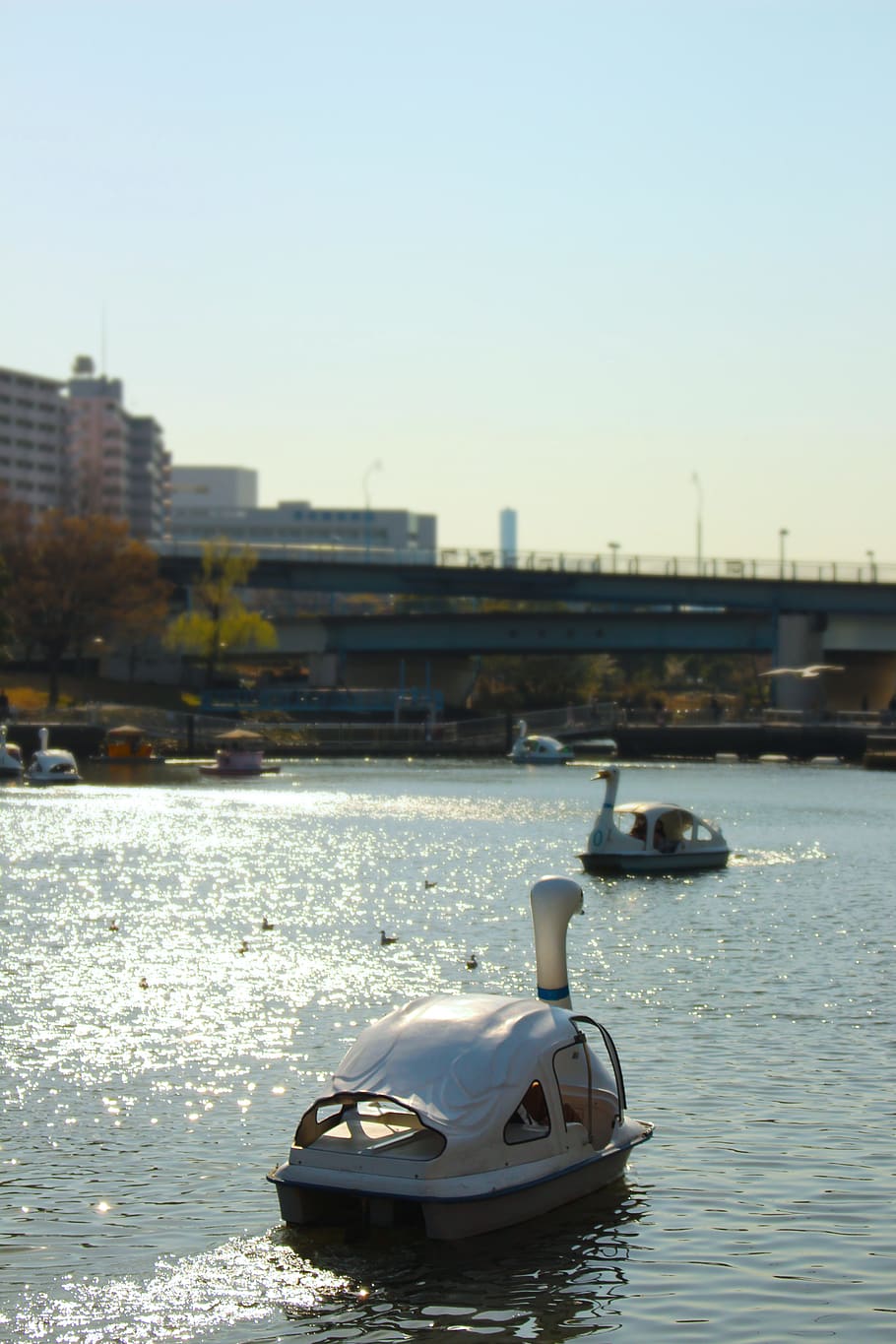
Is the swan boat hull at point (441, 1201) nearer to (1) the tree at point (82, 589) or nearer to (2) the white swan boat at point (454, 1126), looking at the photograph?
(2) the white swan boat at point (454, 1126)

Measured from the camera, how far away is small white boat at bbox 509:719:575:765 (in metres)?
121

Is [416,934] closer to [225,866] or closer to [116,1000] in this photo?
[116,1000]

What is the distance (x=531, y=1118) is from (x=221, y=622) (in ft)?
444

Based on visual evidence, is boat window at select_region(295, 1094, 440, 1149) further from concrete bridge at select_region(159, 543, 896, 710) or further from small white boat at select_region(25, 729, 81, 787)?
concrete bridge at select_region(159, 543, 896, 710)

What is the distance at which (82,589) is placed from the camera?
146 m

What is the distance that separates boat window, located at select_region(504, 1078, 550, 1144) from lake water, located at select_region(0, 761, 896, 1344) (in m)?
0.97

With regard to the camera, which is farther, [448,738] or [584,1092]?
[448,738]

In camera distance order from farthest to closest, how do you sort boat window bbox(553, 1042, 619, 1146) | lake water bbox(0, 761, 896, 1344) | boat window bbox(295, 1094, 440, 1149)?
boat window bbox(553, 1042, 619, 1146), boat window bbox(295, 1094, 440, 1149), lake water bbox(0, 761, 896, 1344)

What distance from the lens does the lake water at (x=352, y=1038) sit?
17062 millimetres

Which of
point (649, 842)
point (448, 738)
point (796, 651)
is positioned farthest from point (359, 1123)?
point (796, 651)

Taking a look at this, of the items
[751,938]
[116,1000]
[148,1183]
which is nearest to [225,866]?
[751,938]

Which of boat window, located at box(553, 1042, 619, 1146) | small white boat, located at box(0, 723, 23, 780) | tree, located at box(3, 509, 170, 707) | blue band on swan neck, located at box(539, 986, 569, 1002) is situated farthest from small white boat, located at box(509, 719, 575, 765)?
boat window, located at box(553, 1042, 619, 1146)

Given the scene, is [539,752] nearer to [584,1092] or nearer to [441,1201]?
[584,1092]

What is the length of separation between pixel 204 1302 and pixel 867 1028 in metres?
15.2
